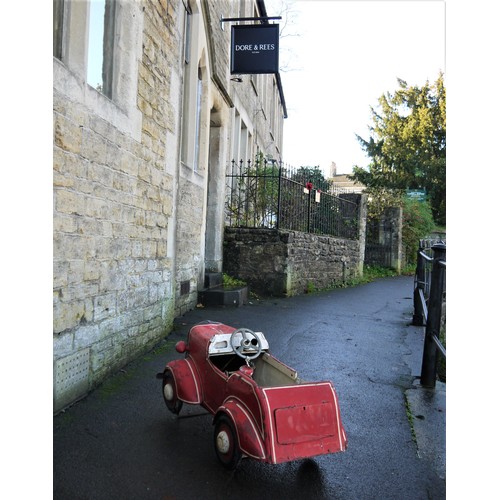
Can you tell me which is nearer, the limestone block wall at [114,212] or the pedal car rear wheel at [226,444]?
the pedal car rear wheel at [226,444]

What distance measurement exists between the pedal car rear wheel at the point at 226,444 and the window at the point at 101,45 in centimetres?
256

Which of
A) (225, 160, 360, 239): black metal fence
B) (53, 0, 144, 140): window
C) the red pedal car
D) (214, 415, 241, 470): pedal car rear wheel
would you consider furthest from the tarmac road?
(225, 160, 360, 239): black metal fence

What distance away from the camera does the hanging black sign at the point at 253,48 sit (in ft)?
27.5

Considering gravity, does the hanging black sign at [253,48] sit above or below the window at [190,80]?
above

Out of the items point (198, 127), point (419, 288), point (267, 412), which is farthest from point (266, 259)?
point (267, 412)

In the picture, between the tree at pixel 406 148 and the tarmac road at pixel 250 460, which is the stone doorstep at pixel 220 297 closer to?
the tarmac road at pixel 250 460

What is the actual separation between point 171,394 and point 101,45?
9.12ft

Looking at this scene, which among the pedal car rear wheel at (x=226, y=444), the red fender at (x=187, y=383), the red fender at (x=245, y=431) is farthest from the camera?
the red fender at (x=187, y=383)

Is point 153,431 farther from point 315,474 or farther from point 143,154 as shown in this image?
point 143,154

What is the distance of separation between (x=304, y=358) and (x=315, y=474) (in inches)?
93.8

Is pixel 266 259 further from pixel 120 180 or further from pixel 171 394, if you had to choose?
pixel 171 394

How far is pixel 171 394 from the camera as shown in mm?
3184

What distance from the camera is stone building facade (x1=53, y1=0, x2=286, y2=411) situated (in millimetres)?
3205

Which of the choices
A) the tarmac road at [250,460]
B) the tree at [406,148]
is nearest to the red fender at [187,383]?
the tarmac road at [250,460]
